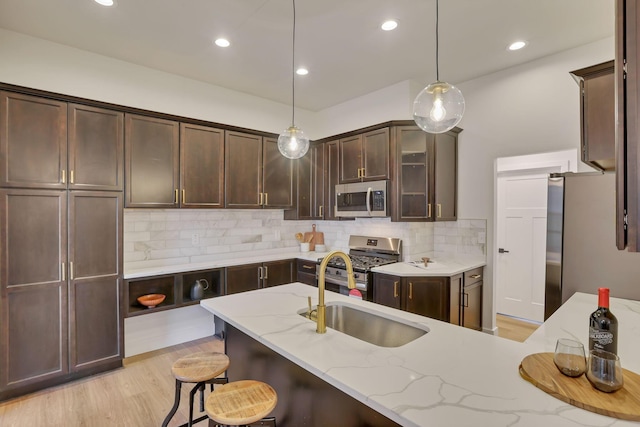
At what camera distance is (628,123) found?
0.70m

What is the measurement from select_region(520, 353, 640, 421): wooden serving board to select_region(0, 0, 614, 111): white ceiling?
2390mm

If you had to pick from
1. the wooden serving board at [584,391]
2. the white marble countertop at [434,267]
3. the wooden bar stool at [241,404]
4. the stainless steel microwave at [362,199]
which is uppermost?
the stainless steel microwave at [362,199]

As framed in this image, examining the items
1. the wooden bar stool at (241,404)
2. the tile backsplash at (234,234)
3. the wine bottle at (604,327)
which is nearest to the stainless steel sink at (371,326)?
the wooden bar stool at (241,404)

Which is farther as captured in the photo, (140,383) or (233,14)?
(140,383)

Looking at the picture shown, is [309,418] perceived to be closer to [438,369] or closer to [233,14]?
[438,369]

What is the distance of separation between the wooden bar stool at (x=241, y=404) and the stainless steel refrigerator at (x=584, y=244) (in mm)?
2444

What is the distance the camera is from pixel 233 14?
2.43 m

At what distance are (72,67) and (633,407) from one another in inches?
168

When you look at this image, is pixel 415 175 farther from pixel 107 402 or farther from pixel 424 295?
pixel 107 402

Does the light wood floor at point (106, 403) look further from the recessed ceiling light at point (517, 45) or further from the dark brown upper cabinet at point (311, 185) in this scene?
the recessed ceiling light at point (517, 45)

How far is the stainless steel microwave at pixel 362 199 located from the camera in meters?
3.59

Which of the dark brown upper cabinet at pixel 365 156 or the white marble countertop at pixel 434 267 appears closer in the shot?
the white marble countertop at pixel 434 267

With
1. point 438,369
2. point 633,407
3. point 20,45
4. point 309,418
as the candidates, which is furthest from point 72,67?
point 633,407

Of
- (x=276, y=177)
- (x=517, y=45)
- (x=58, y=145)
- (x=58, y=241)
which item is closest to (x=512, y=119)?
(x=517, y=45)
